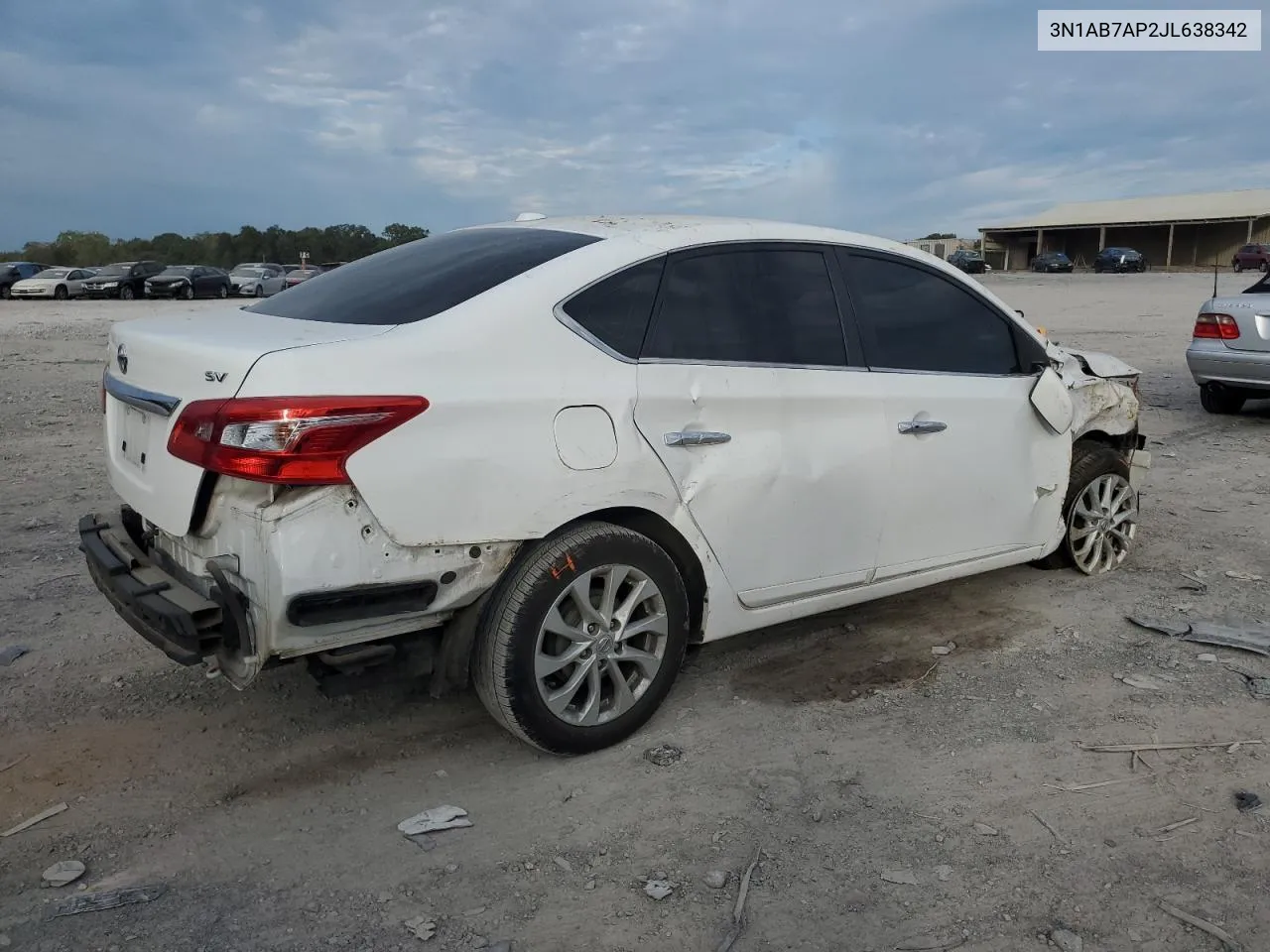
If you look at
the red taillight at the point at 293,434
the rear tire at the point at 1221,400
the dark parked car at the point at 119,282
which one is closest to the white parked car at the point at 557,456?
the red taillight at the point at 293,434

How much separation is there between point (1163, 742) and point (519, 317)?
8.76 feet

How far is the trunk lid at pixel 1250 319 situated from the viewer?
30.4 feet

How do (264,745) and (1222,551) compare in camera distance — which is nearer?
(264,745)

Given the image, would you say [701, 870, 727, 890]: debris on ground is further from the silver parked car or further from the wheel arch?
the silver parked car

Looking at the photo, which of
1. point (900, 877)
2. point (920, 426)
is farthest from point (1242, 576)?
point (900, 877)

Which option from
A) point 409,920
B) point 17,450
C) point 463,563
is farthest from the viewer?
point 17,450

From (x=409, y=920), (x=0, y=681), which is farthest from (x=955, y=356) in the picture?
(x=0, y=681)

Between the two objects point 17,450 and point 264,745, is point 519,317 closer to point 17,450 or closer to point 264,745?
point 264,745

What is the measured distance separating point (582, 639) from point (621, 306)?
1.11m

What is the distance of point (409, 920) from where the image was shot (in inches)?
104

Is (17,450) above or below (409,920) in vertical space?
above

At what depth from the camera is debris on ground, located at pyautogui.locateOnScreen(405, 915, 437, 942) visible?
8.45 feet

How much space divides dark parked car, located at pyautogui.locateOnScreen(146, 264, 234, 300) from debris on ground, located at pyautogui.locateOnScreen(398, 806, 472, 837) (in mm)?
36033

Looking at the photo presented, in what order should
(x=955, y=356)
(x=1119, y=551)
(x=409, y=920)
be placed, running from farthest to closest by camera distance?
(x=1119, y=551) → (x=955, y=356) → (x=409, y=920)
